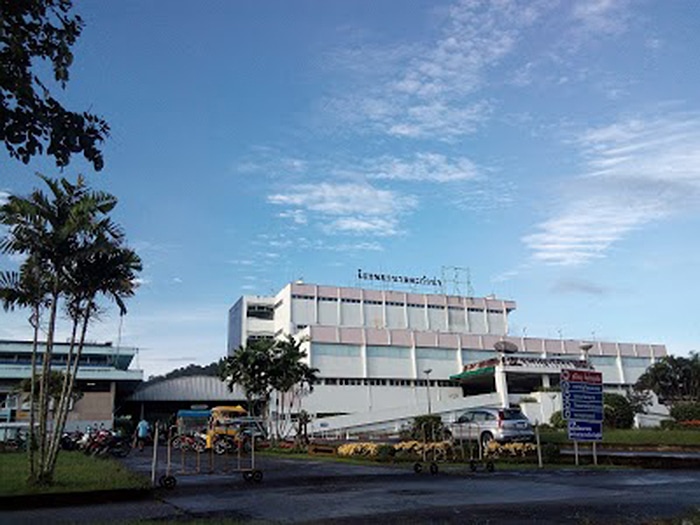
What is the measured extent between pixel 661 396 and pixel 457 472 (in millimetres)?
55968

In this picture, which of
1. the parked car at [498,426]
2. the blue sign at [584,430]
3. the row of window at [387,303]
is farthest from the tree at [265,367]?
the row of window at [387,303]

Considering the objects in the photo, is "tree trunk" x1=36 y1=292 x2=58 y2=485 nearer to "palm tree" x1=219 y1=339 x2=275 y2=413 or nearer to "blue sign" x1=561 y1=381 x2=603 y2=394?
"blue sign" x1=561 y1=381 x2=603 y2=394

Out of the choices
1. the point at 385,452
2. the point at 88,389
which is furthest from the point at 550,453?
the point at 88,389

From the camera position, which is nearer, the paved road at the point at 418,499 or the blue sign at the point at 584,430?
the paved road at the point at 418,499

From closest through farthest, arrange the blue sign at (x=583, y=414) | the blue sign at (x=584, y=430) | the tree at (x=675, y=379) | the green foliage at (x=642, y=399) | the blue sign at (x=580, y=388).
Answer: the blue sign at (x=584, y=430), the blue sign at (x=583, y=414), the blue sign at (x=580, y=388), the green foliage at (x=642, y=399), the tree at (x=675, y=379)

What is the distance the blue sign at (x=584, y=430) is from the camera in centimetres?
1806

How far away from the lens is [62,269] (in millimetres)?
14680

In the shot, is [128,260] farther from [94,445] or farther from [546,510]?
[94,445]

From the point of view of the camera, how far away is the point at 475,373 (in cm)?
6856

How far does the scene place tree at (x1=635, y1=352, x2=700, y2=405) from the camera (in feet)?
198

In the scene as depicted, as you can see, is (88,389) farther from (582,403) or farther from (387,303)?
(582,403)

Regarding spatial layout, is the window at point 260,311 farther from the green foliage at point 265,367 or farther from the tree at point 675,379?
the tree at point 675,379

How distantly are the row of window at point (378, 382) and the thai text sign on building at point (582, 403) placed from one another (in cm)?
5018

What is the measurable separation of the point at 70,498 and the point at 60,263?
216 inches
